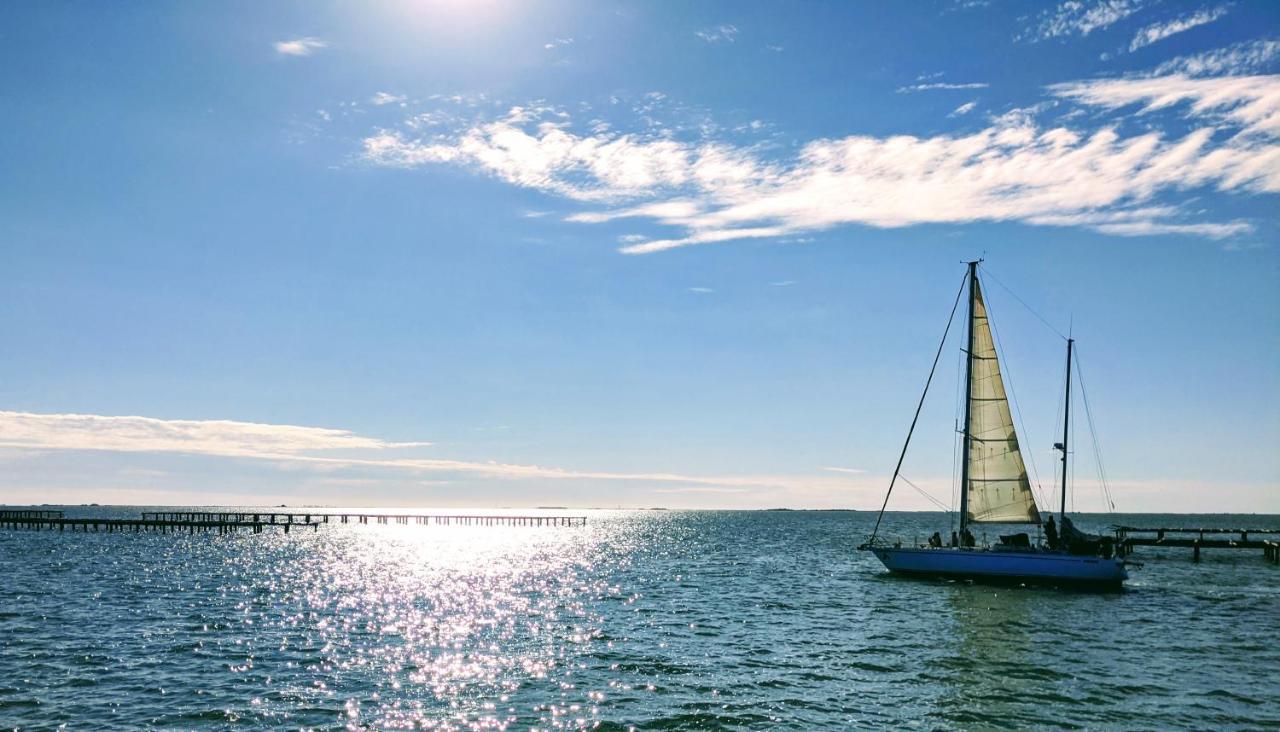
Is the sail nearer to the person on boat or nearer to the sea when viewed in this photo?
the person on boat

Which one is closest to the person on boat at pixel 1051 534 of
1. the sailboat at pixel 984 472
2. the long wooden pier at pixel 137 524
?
the sailboat at pixel 984 472

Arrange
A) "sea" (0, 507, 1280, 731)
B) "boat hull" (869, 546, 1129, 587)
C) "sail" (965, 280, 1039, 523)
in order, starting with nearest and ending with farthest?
"sea" (0, 507, 1280, 731)
"boat hull" (869, 546, 1129, 587)
"sail" (965, 280, 1039, 523)

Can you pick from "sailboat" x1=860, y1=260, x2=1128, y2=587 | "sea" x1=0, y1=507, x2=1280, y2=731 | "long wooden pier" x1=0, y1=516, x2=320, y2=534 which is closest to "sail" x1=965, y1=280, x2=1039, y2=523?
"sailboat" x1=860, y1=260, x2=1128, y2=587

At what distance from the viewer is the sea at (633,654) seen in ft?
67.5

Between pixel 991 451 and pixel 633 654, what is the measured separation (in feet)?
90.2

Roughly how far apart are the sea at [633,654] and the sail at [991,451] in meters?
4.41

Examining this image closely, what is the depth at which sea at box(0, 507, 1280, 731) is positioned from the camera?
2058 cm

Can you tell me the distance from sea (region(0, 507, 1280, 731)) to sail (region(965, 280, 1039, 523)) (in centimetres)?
441

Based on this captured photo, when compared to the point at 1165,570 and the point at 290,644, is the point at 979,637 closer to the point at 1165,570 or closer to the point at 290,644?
the point at 290,644

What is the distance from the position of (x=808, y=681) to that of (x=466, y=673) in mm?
9688

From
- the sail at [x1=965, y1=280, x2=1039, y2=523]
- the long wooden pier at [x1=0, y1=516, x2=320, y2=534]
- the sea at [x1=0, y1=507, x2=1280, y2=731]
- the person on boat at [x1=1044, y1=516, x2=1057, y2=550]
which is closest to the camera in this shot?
the sea at [x1=0, y1=507, x2=1280, y2=731]

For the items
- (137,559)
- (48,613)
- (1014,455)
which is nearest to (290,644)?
(48,613)

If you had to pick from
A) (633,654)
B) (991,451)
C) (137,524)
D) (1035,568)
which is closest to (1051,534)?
(1035,568)

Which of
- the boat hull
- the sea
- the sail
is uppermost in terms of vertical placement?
the sail
